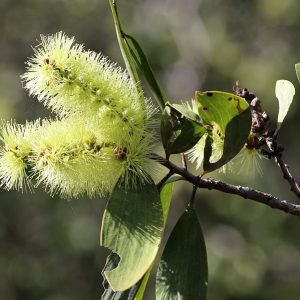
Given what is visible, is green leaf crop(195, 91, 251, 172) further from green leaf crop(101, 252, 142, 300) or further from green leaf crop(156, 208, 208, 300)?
green leaf crop(101, 252, 142, 300)

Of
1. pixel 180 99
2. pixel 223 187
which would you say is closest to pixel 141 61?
pixel 223 187

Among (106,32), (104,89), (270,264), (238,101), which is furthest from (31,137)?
(106,32)

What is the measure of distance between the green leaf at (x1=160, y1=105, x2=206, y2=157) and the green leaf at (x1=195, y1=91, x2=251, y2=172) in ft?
0.11

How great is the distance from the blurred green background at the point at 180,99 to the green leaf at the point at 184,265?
534 centimetres

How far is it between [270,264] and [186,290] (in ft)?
19.7

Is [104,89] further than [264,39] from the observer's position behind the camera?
No

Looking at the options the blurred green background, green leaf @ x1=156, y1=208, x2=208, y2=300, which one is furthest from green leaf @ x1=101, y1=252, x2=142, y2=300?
the blurred green background

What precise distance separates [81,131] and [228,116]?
273 mm

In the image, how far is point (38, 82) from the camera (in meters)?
1.50

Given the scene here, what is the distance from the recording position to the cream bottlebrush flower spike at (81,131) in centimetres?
145

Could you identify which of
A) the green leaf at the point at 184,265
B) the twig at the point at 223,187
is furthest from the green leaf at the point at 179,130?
the green leaf at the point at 184,265

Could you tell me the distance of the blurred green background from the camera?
728 cm

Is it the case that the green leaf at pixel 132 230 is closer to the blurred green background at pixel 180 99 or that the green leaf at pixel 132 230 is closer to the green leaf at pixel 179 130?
the green leaf at pixel 179 130

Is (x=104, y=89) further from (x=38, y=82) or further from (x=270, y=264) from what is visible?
(x=270, y=264)
